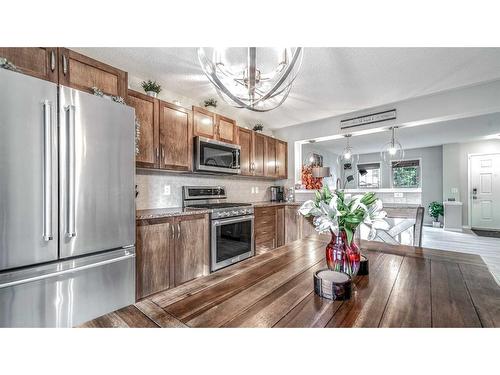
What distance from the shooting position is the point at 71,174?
1.38m

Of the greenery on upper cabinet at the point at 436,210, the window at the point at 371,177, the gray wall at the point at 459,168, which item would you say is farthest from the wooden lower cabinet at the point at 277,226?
the window at the point at 371,177

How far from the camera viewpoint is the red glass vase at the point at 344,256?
834 millimetres

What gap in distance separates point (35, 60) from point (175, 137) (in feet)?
4.09

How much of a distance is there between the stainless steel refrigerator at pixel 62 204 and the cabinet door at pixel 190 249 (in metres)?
0.53

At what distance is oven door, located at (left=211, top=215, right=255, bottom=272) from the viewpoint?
2.55 metres

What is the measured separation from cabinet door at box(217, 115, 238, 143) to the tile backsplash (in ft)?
2.03

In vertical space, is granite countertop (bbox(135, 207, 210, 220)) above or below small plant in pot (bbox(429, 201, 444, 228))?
above

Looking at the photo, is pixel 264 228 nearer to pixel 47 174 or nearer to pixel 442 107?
pixel 47 174

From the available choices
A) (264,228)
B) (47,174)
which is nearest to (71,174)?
(47,174)

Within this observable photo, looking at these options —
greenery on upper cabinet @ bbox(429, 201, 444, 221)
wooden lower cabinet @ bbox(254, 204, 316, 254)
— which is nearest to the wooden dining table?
wooden lower cabinet @ bbox(254, 204, 316, 254)

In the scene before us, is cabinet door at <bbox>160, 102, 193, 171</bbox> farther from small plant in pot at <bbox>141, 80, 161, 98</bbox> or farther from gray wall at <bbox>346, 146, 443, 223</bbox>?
gray wall at <bbox>346, 146, 443, 223</bbox>

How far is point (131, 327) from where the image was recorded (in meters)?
0.57

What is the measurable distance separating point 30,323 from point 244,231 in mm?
2139
